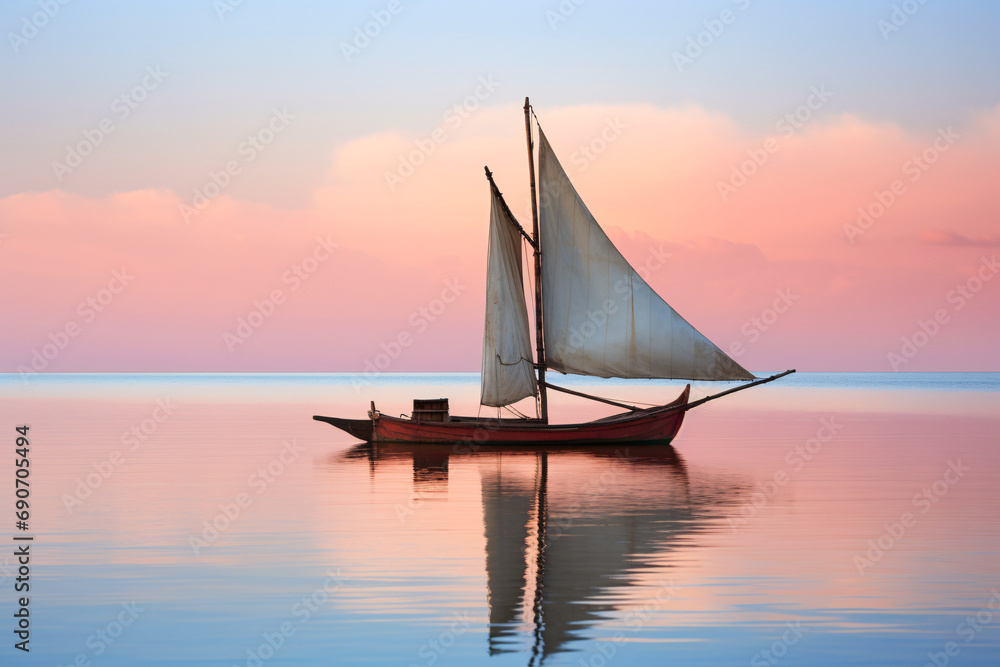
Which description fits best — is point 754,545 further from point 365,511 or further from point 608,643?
point 365,511

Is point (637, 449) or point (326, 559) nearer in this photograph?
point (326, 559)

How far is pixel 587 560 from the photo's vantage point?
653 inches

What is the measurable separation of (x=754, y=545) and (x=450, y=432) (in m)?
21.5

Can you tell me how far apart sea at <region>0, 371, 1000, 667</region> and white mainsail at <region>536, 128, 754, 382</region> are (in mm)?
4050

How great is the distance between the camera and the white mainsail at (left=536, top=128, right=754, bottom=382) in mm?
36125

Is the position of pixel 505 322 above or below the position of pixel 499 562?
above

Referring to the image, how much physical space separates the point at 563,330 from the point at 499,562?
22023mm

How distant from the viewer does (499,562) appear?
16.5m

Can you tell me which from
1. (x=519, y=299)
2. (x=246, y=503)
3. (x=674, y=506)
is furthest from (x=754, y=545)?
(x=519, y=299)
